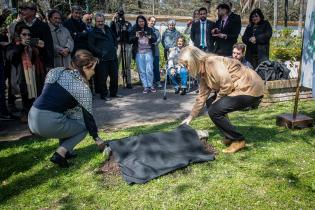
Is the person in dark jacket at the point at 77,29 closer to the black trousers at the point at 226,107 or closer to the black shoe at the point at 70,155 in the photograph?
Result: the black shoe at the point at 70,155

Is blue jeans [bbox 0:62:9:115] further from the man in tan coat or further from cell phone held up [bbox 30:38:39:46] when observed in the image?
the man in tan coat

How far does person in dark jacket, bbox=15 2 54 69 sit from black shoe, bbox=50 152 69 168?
2940mm

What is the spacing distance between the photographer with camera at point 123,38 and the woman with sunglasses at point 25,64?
3431 millimetres

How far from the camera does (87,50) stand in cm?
793

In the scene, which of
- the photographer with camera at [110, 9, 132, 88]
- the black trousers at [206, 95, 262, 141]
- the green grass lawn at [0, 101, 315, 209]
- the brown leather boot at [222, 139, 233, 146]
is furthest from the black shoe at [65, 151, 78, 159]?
the photographer with camera at [110, 9, 132, 88]

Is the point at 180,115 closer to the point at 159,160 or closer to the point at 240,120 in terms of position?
the point at 240,120

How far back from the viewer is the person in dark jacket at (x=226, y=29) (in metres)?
9.37

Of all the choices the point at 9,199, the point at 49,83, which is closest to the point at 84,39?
the point at 49,83

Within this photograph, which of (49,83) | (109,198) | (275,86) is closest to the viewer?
(109,198)

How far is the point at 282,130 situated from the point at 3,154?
4.30 metres

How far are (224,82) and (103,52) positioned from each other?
4.93 metres

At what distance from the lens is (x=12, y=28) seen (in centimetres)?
772

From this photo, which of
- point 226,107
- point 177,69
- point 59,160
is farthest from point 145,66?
point 59,160

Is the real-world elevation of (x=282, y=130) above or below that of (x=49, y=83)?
below
